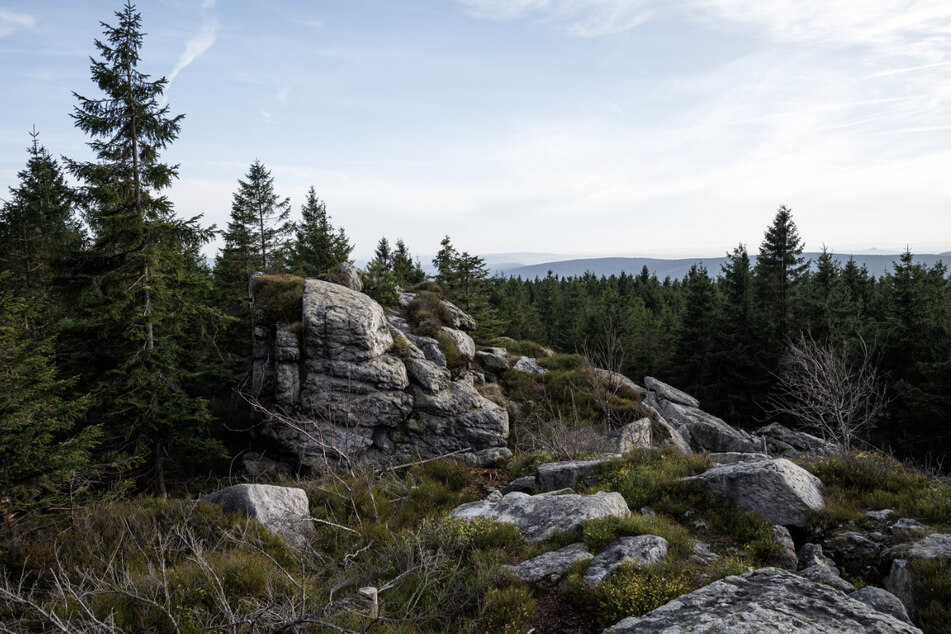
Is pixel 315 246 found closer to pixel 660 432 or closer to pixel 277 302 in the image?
pixel 277 302

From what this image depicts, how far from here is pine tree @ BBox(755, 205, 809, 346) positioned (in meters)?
28.2

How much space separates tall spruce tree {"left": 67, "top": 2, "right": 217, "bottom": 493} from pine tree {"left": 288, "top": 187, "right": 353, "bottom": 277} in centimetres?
898

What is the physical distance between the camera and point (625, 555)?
17.2 feet

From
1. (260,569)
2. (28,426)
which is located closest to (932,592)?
(260,569)

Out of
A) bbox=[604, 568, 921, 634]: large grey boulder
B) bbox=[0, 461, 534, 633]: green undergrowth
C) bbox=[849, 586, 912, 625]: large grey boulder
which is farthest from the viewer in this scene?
bbox=[0, 461, 534, 633]: green undergrowth

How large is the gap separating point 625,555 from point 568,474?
11.4 ft

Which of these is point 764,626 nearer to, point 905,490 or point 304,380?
point 905,490

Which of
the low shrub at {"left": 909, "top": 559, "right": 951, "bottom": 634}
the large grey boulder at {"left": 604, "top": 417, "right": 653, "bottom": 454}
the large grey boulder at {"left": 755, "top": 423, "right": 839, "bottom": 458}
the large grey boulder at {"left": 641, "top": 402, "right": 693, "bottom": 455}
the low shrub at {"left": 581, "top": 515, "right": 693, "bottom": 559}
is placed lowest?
the large grey boulder at {"left": 755, "top": 423, "right": 839, "bottom": 458}

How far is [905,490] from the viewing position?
7031 mm

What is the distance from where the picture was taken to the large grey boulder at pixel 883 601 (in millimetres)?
4043

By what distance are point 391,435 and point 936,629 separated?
12650mm

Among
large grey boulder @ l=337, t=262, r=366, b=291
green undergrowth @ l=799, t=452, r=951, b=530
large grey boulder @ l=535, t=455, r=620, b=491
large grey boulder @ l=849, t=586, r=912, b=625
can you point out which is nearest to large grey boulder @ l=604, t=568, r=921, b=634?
large grey boulder @ l=849, t=586, r=912, b=625

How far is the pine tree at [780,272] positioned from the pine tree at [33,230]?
3673cm

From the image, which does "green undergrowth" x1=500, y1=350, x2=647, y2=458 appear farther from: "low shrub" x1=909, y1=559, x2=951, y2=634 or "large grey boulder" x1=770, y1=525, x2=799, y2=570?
"low shrub" x1=909, y1=559, x2=951, y2=634
